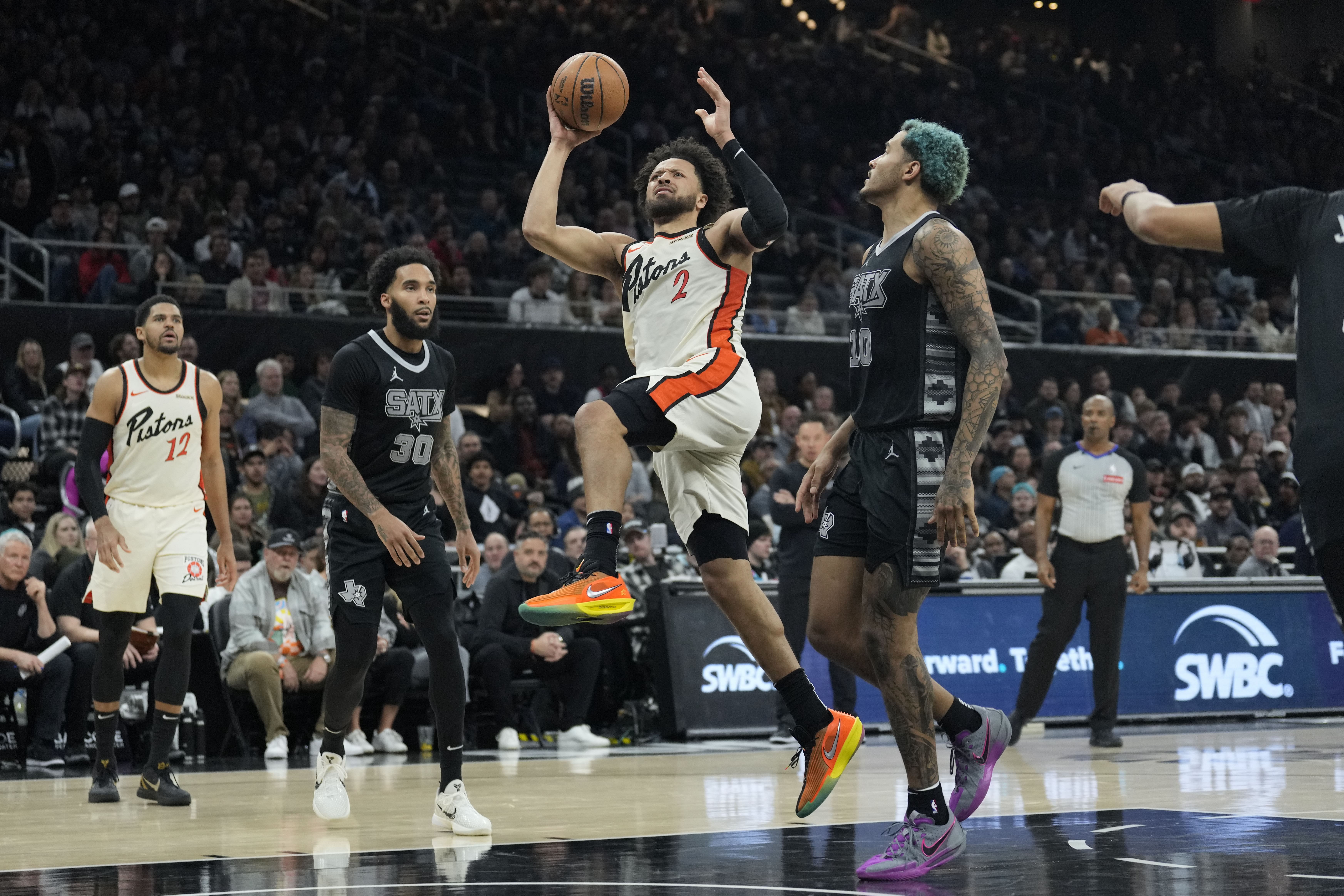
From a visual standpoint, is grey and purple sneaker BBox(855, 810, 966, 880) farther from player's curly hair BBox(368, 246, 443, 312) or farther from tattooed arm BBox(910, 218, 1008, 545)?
player's curly hair BBox(368, 246, 443, 312)

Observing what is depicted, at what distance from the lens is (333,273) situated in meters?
15.9

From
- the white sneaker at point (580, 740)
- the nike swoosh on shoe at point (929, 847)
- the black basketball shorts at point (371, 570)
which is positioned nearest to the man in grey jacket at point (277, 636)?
the white sneaker at point (580, 740)

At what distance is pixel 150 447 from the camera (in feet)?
24.2

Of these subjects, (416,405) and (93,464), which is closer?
(416,405)

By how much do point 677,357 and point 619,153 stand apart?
1633 centimetres

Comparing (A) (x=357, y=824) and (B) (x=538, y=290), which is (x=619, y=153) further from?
(A) (x=357, y=824)

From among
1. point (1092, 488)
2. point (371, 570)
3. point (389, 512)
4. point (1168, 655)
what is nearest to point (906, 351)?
point (389, 512)

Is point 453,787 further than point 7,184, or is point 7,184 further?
point 7,184

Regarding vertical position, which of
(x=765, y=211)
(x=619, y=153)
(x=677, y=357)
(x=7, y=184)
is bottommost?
(x=677, y=357)

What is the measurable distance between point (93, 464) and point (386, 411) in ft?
5.52

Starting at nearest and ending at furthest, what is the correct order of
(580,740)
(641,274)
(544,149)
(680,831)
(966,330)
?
(966,330)
(641,274)
(680,831)
(580,740)
(544,149)

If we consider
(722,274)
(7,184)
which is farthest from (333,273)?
(722,274)

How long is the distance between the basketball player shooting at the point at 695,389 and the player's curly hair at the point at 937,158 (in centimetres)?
48

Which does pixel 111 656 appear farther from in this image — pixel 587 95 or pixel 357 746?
pixel 587 95
